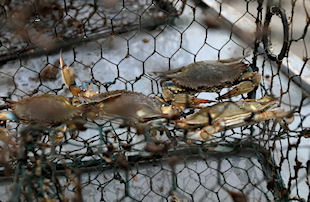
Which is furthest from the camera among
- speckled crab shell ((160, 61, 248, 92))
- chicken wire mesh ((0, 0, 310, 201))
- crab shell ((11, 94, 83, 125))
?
speckled crab shell ((160, 61, 248, 92))

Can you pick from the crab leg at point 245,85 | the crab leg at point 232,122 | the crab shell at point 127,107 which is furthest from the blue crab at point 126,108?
the crab leg at point 245,85

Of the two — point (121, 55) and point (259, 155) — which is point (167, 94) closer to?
point (259, 155)

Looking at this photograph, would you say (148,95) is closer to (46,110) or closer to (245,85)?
(245,85)

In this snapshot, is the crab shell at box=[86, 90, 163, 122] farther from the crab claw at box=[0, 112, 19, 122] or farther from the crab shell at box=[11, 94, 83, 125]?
the crab claw at box=[0, 112, 19, 122]

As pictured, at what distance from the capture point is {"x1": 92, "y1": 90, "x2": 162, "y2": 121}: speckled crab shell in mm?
1273

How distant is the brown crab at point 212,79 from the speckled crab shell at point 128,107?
0.52 feet

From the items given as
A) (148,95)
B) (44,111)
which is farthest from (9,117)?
(148,95)

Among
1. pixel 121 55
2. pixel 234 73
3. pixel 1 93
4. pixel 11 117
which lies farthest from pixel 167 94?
pixel 1 93

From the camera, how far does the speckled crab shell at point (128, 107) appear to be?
1.27 metres

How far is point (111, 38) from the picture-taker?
7.23 feet

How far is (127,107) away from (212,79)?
1.15ft

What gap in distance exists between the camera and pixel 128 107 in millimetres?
1295

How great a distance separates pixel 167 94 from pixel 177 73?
0.10 meters

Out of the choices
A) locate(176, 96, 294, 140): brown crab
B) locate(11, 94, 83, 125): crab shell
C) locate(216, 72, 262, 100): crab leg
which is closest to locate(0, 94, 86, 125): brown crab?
locate(11, 94, 83, 125): crab shell
